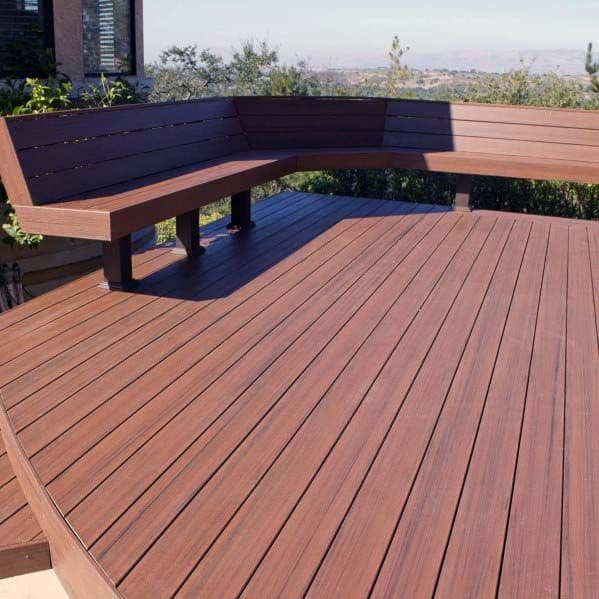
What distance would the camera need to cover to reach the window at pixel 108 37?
540 cm

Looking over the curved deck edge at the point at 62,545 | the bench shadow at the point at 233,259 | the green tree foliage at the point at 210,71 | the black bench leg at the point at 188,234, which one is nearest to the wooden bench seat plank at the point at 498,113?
the bench shadow at the point at 233,259

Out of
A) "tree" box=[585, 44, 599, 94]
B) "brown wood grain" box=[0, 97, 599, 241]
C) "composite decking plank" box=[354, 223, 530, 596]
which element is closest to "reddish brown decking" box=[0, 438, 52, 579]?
"composite decking plank" box=[354, 223, 530, 596]

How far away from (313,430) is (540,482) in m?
0.64

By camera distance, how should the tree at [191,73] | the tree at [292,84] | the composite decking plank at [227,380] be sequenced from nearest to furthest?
the composite decking plank at [227,380] → the tree at [292,84] → the tree at [191,73]

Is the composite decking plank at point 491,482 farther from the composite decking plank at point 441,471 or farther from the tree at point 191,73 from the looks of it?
the tree at point 191,73

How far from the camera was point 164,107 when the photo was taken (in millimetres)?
3980

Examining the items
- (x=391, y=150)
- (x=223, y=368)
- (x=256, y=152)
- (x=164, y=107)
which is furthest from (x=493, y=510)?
(x=391, y=150)

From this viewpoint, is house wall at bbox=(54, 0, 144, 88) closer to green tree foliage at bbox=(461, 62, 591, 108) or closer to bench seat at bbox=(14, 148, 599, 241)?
bench seat at bbox=(14, 148, 599, 241)

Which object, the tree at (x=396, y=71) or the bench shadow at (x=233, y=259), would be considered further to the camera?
the tree at (x=396, y=71)

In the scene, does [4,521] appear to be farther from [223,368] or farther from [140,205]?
[140,205]

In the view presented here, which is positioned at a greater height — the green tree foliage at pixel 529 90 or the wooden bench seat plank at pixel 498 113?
the green tree foliage at pixel 529 90

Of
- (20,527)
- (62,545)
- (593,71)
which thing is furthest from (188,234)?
(593,71)

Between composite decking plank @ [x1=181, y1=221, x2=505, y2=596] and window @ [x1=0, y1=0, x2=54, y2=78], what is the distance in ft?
10.5

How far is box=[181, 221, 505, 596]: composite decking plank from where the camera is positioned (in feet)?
4.99
